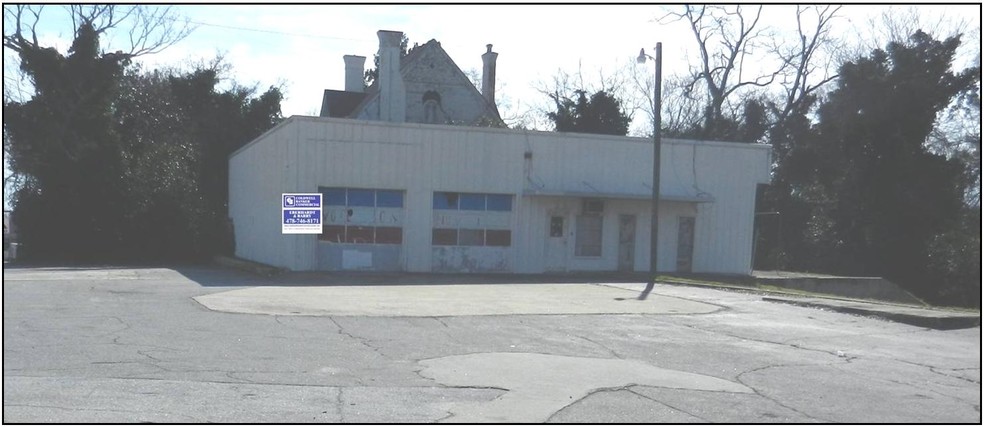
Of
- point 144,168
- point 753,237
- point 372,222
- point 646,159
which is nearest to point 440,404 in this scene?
point 372,222

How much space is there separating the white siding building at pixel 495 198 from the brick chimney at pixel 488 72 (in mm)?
22654

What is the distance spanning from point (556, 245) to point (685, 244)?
4524 millimetres

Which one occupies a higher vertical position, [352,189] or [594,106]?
[594,106]

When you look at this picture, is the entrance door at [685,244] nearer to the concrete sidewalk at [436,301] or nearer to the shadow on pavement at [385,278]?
the shadow on pavement at [385,278]

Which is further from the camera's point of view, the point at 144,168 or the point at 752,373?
the point at 144,168

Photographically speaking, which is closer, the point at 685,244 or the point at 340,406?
the point at 340,406

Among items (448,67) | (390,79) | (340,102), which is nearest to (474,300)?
(390,79)

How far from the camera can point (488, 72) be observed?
5381 centimetres

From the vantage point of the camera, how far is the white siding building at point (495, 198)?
27.2 m

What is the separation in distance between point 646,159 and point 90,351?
22.3 meters

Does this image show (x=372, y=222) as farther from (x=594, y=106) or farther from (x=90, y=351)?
(x=594, y=106)

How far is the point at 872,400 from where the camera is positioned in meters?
9.26

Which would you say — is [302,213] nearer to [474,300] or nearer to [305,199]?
[305,199]

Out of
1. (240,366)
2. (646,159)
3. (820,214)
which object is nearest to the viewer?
(240,366)
